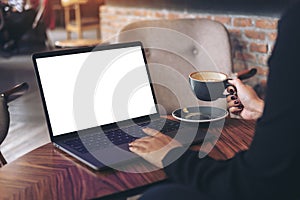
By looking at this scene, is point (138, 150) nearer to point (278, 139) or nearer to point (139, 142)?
point (139, 142)

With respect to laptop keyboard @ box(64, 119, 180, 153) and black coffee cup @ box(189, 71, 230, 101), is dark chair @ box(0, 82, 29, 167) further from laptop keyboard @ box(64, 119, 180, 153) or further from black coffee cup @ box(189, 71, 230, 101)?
black coffee cup @ box(189, 71, 230, 101)

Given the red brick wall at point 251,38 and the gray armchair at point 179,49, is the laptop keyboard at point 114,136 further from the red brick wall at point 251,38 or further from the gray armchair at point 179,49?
the red brick wall at point 251,38

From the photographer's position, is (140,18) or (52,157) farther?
(140,18)

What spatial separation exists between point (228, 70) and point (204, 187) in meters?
1.38

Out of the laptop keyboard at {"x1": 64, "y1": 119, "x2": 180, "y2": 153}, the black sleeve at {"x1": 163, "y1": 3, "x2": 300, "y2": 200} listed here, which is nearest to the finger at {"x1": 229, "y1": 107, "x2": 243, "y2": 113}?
the laptop keyboard at {"x1": 64, "y1": 119, "x2": 180, "y2": 153}

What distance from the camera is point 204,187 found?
0.83 metres

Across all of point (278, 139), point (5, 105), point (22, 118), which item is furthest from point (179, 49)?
point (22, 118)

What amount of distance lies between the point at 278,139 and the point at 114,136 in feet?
1.70

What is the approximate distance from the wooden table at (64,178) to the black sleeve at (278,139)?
214 mm

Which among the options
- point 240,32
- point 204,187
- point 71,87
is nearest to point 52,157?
point 71,87

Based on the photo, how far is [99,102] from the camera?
47.5 inches

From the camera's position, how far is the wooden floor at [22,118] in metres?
2.87

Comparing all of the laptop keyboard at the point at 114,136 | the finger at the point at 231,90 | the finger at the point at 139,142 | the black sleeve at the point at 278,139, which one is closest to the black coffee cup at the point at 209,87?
the finger at the point at 231,90

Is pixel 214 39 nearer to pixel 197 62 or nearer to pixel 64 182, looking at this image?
pixel 197 62
